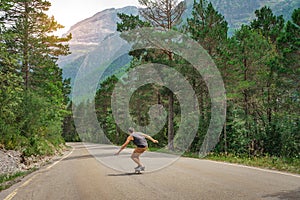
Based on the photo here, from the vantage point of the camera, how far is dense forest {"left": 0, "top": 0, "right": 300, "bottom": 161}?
20.9m

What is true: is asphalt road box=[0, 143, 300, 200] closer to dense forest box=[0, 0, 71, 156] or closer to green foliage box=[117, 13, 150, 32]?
dense forest box=[0, 0, 71, 156]

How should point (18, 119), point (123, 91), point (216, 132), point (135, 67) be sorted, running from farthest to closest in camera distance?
point (123, 91), point (135, 67), point (216, 132), point (18, 119)

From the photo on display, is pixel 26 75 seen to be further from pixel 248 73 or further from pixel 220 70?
pixel 248 73

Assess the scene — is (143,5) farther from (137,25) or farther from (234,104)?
(234,104)

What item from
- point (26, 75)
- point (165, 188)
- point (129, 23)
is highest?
point (129, 23)

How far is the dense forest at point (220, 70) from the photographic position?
20.9 m

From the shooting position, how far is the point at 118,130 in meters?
64.5

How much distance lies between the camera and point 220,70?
1010 inches

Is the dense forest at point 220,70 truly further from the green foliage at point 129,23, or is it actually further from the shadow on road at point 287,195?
the shadow on road at point 287,195

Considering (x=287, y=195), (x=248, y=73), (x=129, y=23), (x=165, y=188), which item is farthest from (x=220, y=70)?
(x=287, y=195)

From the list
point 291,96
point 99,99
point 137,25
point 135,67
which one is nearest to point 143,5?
point 137,25

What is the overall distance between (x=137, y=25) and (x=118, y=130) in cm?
3624

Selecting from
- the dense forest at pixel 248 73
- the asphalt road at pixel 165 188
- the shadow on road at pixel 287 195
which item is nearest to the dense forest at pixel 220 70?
the dense forest at pixel 248 73

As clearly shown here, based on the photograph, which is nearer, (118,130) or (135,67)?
(135,67)
